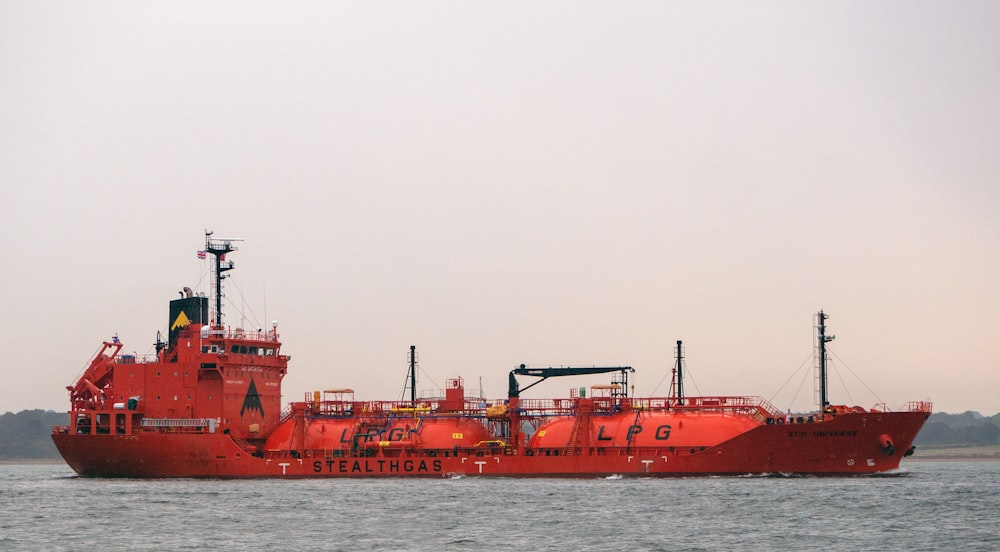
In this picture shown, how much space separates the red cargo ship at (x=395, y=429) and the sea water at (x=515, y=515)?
1355mm

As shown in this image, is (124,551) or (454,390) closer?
(124,551)

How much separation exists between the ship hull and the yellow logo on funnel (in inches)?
271

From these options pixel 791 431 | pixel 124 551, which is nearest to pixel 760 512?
pixel 791 431

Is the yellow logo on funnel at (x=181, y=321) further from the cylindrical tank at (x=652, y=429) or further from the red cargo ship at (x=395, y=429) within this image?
the cylindrical tank at (x=652, y=429)

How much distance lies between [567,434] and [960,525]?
2444cm

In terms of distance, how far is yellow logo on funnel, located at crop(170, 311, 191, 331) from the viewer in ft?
250

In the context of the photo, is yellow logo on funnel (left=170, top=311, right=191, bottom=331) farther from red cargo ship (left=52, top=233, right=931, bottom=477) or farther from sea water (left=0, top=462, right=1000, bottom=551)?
sea water (left=0, top=462, right=1000, bottom=551)

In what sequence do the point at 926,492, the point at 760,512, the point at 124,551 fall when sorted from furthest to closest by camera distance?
the point at 926,492, the point at 760,512, the point at 124,551

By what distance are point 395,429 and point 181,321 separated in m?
14.4

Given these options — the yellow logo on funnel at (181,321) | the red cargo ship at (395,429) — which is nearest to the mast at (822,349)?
the red cargo ship at (395,429)

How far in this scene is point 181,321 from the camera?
76375 millimetres

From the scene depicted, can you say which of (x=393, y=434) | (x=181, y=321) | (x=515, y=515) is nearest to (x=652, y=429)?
(x=393, y=434)

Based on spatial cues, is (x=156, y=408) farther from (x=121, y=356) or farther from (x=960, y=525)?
(x=960, y=525)

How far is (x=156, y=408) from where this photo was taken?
74.4m
